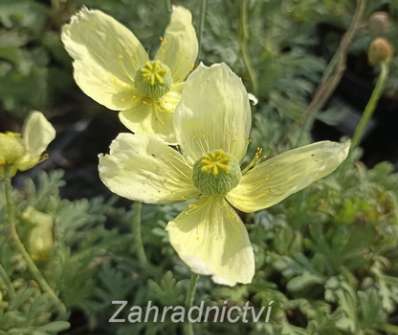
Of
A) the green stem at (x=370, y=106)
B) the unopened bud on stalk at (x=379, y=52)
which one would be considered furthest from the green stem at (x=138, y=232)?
the unopened bud on stalk at (x=379, y=52)

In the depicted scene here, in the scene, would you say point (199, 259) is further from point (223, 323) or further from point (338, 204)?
point (338, 204)

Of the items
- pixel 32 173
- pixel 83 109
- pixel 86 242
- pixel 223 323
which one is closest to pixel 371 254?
pixel 223 323

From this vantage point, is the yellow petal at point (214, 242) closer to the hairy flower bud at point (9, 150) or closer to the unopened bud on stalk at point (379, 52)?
the hairy flower bud at point (9, 150)

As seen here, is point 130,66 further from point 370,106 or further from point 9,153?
point 370,106

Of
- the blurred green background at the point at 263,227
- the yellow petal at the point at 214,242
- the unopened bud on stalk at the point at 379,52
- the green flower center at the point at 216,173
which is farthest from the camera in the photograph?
the unopened bud on stalk at the point at 379,52

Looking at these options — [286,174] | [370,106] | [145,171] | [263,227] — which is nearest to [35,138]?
[145,171]

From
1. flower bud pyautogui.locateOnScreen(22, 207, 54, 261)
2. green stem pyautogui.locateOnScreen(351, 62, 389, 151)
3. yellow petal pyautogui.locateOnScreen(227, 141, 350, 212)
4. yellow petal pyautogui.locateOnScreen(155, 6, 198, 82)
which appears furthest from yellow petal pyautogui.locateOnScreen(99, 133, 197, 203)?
green stem pyautogui.locateOnScreen(351, 62, 389, 151)

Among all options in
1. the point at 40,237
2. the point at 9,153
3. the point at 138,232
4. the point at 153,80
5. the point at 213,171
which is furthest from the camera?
the point at 40,237

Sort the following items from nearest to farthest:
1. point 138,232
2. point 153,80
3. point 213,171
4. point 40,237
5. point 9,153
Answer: point 213,171 → point 9,153 → point 153,80 → point 138,232 → point 40,237
